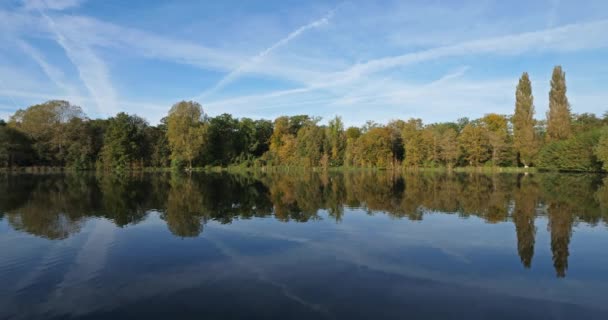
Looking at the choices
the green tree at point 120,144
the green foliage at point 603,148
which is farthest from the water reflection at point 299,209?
the green tree at point 120,144

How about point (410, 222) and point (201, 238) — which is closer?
point (201, 238)

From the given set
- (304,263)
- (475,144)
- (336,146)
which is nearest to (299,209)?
(304,263)

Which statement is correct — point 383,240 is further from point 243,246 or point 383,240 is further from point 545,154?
point 545,154

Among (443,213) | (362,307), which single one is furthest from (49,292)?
(443,213)

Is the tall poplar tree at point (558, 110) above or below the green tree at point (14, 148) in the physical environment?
above

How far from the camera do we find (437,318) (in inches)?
266

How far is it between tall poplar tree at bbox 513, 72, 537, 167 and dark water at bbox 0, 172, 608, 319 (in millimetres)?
51876

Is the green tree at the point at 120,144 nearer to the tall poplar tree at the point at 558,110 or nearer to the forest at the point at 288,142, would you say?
the forest at the point at 288,142

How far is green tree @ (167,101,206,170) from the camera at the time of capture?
7362cm

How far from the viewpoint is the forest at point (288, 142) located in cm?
6438

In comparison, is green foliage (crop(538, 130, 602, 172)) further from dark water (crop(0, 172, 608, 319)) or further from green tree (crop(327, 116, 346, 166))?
dark water (crop(0, 172, 608, 319))

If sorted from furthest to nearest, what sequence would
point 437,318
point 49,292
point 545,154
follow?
1. point 545,154
2. point 49,292
3. point 437,318

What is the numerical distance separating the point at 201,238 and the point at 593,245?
41.4ft

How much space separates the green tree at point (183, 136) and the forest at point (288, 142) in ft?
0.63
